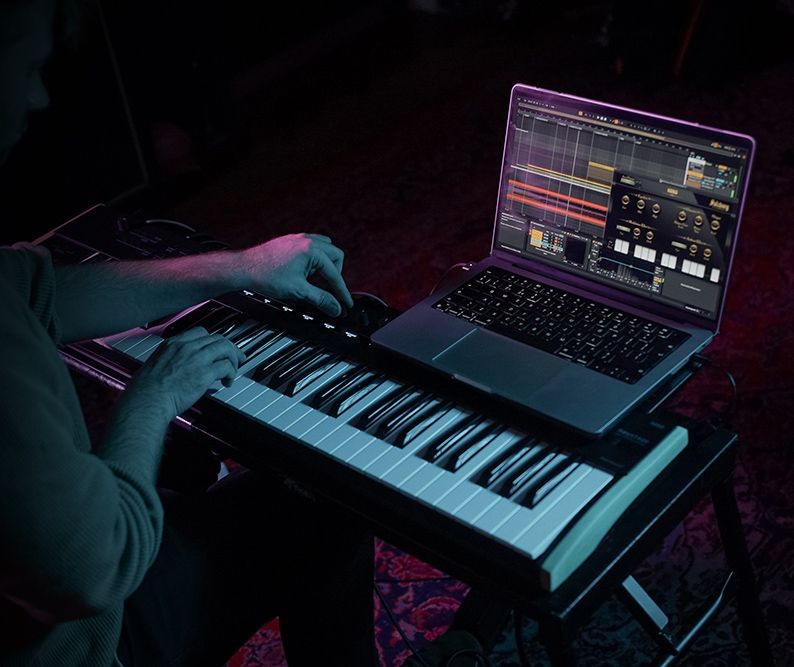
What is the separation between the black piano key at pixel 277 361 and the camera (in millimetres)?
1693

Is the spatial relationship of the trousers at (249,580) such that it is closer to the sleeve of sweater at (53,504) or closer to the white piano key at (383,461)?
the white piano key at (383,461)

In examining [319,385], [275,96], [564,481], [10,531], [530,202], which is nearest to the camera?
[10,531]

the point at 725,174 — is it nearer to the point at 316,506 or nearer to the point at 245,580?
the point at 316,506

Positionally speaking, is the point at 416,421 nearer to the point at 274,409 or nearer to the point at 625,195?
the point at 274,409

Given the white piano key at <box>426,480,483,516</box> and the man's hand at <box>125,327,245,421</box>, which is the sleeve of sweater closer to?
the man's hand at <box>125,327,245,421</box>

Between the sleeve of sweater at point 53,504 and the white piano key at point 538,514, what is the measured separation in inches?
18.3

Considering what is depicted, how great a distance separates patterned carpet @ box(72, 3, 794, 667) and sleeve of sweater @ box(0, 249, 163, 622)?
1134mm

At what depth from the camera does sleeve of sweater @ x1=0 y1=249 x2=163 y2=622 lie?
1158 millimetres

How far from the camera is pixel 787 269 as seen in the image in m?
3.49

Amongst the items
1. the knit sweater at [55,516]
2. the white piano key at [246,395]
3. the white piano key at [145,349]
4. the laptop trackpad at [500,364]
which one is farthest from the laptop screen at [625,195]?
the knit sweater at [55,516]

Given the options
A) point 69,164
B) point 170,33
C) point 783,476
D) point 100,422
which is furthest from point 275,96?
point 783,476

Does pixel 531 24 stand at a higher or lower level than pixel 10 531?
lower

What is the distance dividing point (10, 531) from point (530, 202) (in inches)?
43.3

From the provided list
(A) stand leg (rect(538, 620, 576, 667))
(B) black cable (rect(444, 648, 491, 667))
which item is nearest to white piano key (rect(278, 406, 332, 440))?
(A) stand leg (rect(538, 620, 576, 667))
